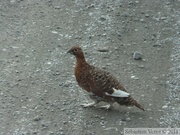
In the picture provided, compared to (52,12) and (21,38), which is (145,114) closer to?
(21,38)

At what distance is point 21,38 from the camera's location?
9094mm

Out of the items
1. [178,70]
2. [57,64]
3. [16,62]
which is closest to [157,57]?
[178,70]

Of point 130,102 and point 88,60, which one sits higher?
point 88,60

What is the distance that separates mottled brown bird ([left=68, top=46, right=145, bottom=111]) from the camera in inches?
275

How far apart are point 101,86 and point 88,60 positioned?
4.96 feet

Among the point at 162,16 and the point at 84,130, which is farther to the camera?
the point at 162,16

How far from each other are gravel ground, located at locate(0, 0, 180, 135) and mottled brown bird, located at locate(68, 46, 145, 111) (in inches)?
6.9

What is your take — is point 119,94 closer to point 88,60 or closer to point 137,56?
point 88,60

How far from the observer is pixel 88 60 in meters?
8.48

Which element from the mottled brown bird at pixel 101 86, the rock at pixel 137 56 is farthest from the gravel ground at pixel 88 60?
the mottled brown bird at pixel 101 86

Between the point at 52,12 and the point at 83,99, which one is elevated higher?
the point at 52,12

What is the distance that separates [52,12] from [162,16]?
1.95 meters

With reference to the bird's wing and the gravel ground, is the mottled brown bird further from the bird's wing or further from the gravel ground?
the gravel ground

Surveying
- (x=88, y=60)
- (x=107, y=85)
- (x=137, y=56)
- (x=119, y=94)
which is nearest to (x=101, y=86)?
(x=107, y=85)
